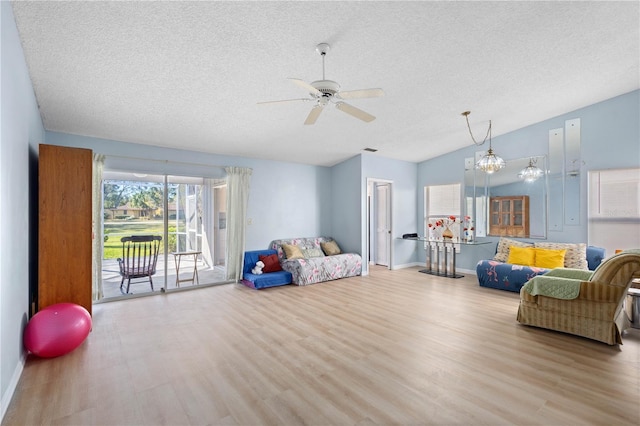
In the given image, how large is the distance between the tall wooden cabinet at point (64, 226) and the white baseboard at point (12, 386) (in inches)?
26.4

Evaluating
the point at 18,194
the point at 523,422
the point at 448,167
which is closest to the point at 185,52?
the point at 18,194

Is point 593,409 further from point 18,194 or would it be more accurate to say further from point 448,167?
point 448,167

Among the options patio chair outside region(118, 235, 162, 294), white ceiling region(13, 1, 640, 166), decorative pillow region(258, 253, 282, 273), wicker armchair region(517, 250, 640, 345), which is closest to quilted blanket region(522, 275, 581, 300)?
wicker armchair region(517, 250, 640, 345)

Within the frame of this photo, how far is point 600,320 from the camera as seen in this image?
3.08m

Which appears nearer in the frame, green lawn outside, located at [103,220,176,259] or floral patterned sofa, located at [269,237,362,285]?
green lawn outside, located at [103,220,176,259]

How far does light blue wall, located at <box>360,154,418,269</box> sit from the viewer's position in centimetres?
682

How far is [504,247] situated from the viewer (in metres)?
5.87

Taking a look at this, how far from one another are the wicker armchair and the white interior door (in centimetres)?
407

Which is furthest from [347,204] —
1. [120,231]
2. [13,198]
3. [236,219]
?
[13,198]

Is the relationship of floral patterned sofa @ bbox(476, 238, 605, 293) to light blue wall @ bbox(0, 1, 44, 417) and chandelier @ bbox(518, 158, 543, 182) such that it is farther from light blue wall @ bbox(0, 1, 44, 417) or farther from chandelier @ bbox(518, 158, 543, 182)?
light blue wall @ bbox(0, 1, 44, 417)

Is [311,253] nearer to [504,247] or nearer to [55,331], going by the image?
[504,247]

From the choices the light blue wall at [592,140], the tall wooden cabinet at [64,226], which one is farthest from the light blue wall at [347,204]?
the tall wooden cabinet at [64,226]

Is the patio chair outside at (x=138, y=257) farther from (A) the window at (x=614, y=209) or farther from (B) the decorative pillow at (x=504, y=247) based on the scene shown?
(A) the window at (x=614, y=209)

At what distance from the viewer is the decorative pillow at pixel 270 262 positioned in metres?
5.99
